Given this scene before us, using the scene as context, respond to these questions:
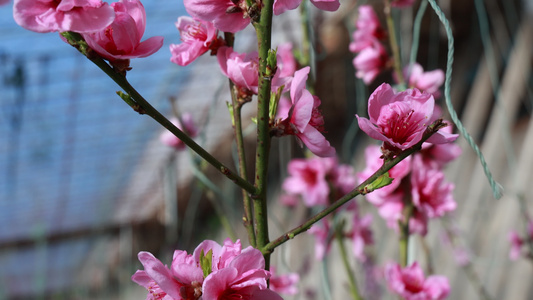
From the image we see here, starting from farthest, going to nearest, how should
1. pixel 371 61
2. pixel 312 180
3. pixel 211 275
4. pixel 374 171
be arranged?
1. pixel 312 180
2. pixel 371 61
3. pixel 374 171
4. pixel 211 275

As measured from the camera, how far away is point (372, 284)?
1797mm

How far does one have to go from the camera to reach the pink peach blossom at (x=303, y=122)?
1.45 ft

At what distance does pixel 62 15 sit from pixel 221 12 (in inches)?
5.2

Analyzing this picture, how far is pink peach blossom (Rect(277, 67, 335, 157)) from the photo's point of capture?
1.45 ft

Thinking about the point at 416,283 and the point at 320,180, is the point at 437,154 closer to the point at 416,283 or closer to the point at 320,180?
the point at 416,283

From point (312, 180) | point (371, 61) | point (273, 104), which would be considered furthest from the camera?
point (312, 180)

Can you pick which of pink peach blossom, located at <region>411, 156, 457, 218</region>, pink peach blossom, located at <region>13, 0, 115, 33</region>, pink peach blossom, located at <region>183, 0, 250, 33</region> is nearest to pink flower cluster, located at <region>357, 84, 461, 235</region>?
pink peach blossom, located at <region>411, 156, 457, 218</region>

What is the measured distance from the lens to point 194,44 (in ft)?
Result: 1.69

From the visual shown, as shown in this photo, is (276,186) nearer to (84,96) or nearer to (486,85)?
(84,96)

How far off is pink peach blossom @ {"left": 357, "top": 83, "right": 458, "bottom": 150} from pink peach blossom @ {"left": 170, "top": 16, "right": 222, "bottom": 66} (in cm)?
16

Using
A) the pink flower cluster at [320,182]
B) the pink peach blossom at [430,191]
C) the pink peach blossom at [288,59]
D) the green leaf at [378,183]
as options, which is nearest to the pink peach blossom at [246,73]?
the green leaf at [378,183]

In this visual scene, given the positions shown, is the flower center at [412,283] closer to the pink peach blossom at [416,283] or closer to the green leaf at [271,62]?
the pink peach blossom at [416,283]

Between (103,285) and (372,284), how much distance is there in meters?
6.58

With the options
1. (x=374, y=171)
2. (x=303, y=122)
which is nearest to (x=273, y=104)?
(x=303, y=122)
